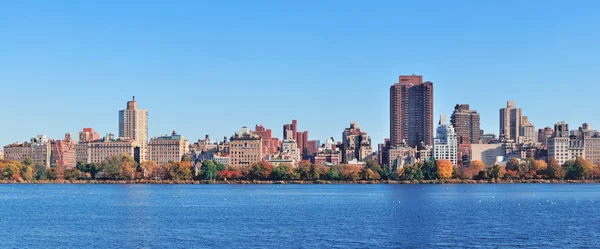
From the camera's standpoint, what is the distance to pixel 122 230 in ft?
232

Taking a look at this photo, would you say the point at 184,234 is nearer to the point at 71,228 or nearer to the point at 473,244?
the point at 71,228

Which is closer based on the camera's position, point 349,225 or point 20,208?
point 349,225

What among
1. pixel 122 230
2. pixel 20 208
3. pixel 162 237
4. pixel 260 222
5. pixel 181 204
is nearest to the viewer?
pixel 162 237

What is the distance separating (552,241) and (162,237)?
25.6 meters

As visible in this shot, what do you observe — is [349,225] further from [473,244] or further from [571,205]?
[571,205]

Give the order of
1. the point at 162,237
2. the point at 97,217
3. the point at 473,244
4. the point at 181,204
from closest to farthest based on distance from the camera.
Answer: the point at 473,244 < the point at 162,237 < the point at 97,217 < the point at 181,204

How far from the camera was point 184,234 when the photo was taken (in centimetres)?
6781

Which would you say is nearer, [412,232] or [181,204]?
[412,232]

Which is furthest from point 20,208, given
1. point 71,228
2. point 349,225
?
point 349,225

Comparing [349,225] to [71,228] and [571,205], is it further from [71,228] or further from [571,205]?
[571,205]

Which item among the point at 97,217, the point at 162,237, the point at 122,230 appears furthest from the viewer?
the point at 97,217

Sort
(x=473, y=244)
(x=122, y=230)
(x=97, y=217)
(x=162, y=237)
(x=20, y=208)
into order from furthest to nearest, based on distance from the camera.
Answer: (x=20, y=208), (x=97, y=217), (x=122, y=230), (x=162, y=237), (x=473, y=244)

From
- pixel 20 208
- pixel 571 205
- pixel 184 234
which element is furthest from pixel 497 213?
pixel 20 208

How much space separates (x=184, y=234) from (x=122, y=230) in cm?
553
